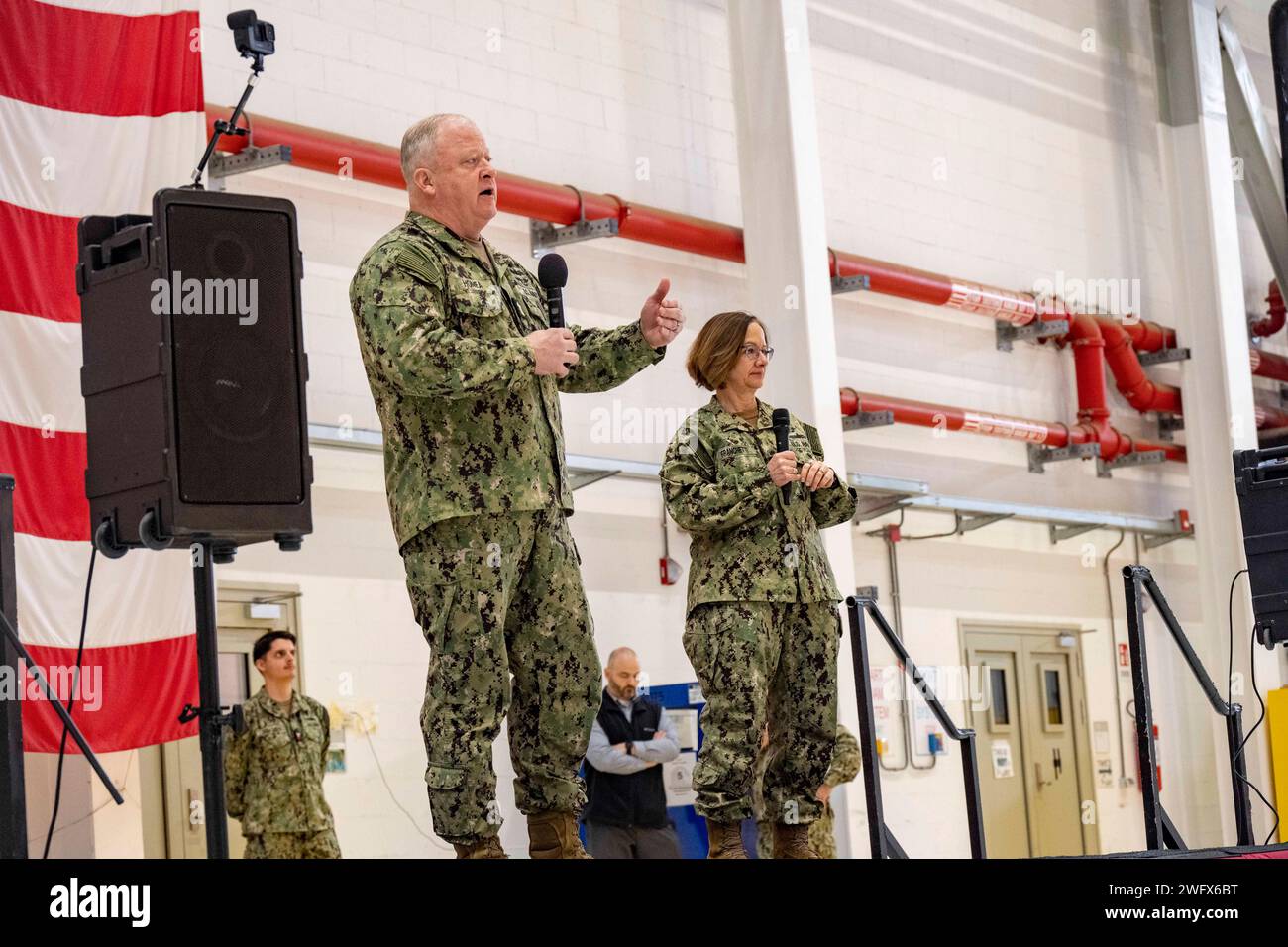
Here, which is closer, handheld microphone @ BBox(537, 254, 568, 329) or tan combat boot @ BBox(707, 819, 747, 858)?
handheld microphone @ BBox(537, 254, 568, 329)

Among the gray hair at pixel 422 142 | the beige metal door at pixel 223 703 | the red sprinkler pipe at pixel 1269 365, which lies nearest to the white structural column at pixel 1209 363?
the red sprinkler pipe at pixel 1269 365

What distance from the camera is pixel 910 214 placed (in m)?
9.66

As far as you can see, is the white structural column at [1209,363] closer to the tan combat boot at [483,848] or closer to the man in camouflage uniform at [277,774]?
the man in camouflage uniform at [277,774]

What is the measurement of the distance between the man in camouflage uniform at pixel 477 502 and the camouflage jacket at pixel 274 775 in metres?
3.15

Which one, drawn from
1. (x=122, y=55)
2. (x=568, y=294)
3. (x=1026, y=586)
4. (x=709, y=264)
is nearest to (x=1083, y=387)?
(x=1026, y=586)

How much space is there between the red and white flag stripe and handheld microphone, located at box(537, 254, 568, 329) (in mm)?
2554

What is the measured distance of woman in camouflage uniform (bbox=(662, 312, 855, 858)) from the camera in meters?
3.70

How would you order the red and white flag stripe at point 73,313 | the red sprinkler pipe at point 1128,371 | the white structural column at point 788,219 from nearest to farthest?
the red and white flag stripe at point 73,313 → the white structural column at point 788,219 → the red sprinkler pipe at point 1128,371

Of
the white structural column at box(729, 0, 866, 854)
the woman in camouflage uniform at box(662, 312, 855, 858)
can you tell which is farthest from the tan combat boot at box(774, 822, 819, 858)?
the white structural column at box(729, 0, 866, 854)

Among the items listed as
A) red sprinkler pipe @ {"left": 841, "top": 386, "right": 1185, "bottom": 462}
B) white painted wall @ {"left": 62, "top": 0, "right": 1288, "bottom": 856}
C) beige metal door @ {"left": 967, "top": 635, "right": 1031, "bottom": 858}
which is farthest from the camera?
beige metal door @ {"left": 967, "top": 635, "right": 1031, "bottom": 858}

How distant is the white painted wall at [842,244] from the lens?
21.8 ft

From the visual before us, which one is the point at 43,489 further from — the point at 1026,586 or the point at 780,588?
the point at 1026,586

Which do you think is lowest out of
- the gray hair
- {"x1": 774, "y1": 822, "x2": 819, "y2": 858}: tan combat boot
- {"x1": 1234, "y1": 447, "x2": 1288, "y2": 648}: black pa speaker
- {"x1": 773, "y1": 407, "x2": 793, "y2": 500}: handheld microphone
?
{"x1": 774, "y1": 822, "x2": 819, "y2": 858}: tan combat boot

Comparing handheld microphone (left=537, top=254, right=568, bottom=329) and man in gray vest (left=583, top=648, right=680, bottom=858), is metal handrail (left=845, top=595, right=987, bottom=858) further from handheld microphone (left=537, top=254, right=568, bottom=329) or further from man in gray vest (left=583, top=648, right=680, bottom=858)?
man in gray vest (left=583, top=648, right=680, bottom=858)
